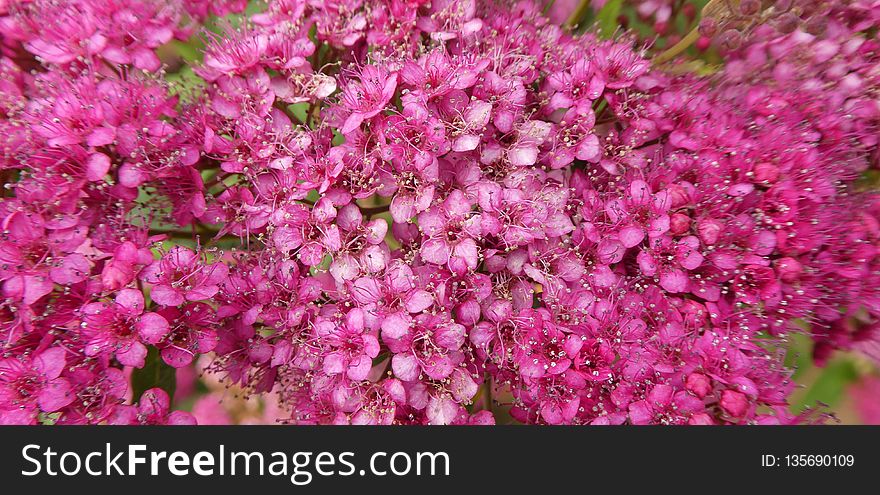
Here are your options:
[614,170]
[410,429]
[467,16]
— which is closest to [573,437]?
[410,429]

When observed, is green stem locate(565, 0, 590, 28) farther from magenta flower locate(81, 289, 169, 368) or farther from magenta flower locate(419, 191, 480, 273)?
magenta flower locate(81, 289, 169, 368)

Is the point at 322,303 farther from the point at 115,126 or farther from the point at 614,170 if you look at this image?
the point at 614,170

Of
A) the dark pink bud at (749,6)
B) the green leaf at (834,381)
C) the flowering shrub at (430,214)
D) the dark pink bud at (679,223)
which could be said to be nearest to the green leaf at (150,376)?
the flowering shrub at (430,214)

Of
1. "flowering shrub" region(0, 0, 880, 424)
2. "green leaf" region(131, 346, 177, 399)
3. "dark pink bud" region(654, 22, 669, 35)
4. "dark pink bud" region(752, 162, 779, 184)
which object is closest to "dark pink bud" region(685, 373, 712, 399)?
"flowering shrub" region(0, 0, 880, 424)

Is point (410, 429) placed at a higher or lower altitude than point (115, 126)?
lower

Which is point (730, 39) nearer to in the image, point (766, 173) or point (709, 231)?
point (766, 173)

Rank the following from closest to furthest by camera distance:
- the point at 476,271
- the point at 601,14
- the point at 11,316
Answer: the point at 11,316 < the point at 476,271 < the point at 601,14

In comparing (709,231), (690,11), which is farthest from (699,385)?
(690,11)
